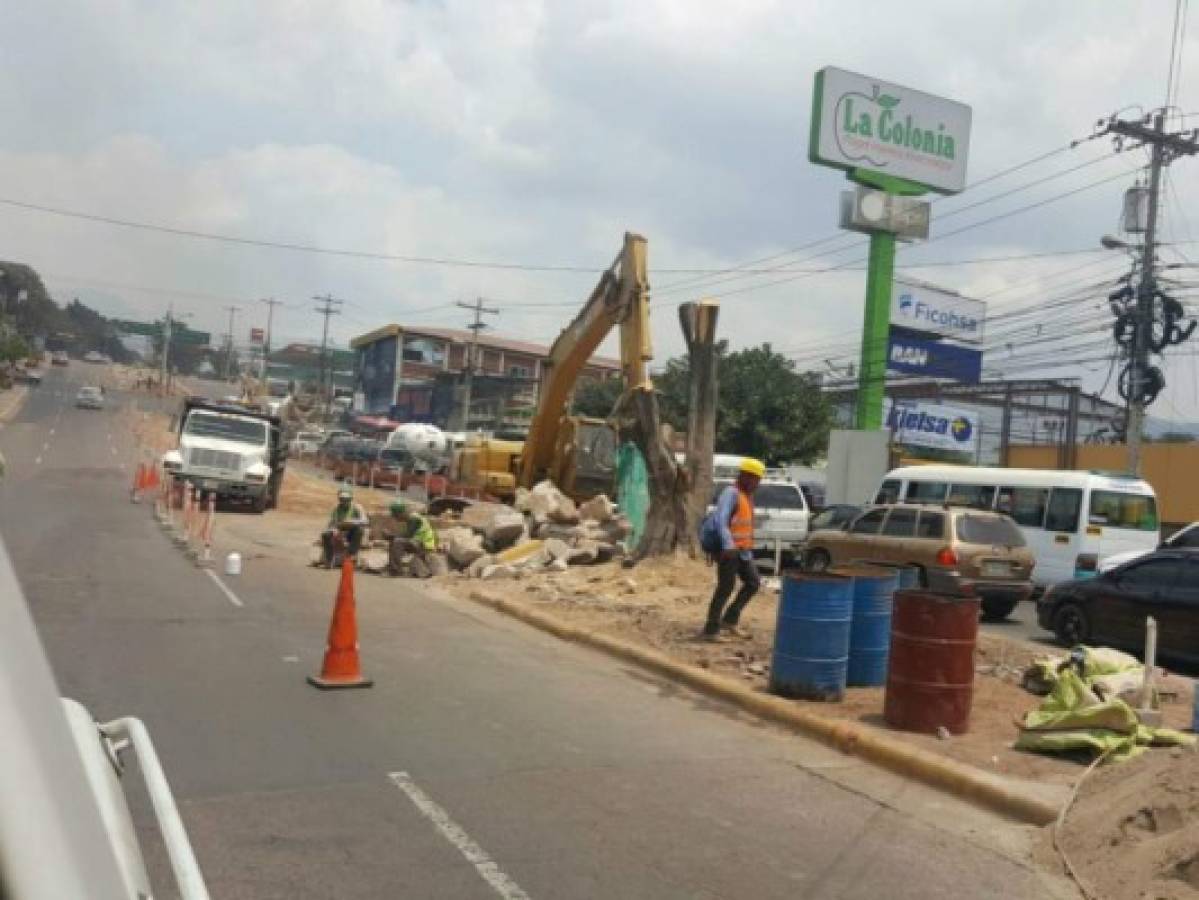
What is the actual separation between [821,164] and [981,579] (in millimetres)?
26083

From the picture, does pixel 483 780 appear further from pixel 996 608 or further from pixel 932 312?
pixel 932 312

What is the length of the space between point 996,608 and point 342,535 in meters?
10.1

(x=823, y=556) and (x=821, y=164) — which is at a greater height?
(x=821, y=164)

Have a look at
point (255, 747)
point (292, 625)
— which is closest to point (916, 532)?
point (292, 625)

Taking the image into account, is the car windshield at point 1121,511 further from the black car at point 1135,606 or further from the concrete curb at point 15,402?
the concrete curb at point 15,402

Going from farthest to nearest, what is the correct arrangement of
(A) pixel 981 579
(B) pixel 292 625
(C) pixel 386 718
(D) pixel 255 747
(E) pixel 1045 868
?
(A) pixel 981 579 → (B) pixel 292 625 → (C) pixel 386 718 → (D) pixel 255 747 → (E) pixel 1045 868

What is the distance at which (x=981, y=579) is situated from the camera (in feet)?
54.9

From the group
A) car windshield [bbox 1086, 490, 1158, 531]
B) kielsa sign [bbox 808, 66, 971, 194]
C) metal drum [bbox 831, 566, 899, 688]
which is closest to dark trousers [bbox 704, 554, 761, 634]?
metal drum [bbox 831, 566, 899, 688]

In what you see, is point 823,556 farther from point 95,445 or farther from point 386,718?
point 95,445

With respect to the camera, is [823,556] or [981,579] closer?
[981,579]

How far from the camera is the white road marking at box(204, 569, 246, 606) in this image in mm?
13336

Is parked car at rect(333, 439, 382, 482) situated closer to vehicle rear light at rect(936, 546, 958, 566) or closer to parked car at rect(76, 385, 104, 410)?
parked car at rect(76, 385, 104, 410)

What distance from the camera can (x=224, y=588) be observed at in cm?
1449

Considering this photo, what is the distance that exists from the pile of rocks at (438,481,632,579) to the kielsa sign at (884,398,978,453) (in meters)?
32.6
